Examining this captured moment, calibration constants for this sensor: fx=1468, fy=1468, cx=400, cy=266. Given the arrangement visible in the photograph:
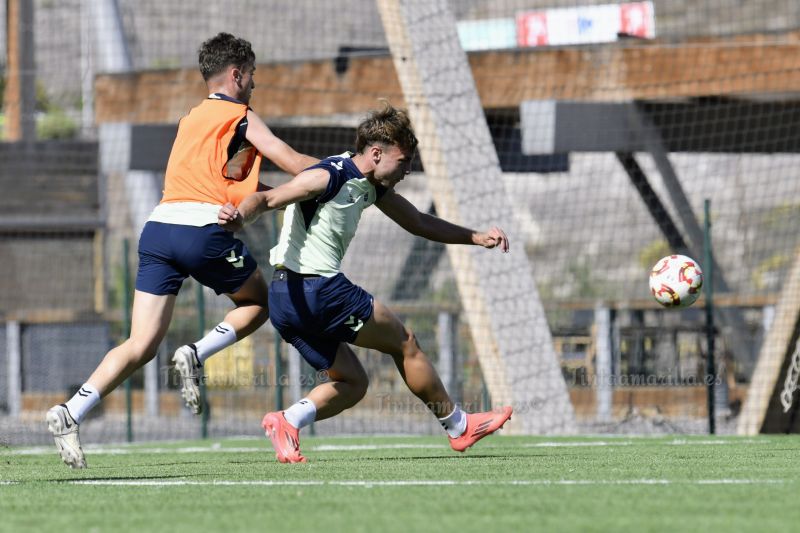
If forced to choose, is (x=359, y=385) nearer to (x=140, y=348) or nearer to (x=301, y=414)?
(x=301, y=414)

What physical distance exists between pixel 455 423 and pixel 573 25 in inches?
332

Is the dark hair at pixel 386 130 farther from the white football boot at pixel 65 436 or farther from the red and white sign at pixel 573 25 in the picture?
the red and white sign at pixel 573 25

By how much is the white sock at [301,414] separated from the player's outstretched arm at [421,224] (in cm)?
104

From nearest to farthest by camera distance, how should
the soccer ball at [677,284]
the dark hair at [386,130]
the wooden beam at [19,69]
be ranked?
the dark hair at [386,130], the soccer ball at [677,284], the wooden beam at [19,69]

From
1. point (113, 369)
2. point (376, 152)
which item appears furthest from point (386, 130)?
point (113, 369)

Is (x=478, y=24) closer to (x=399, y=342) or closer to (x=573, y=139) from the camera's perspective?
(x=573, y=139)

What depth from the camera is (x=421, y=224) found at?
762cm

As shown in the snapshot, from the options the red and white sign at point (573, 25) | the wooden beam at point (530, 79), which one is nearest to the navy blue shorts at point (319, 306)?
the wooden beam at point (530, 79)

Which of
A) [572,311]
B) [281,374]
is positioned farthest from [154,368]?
[572,311]

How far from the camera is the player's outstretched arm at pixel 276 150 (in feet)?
22.9

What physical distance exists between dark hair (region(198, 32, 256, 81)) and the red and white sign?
311 inches

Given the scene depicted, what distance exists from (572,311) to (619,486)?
10668mm

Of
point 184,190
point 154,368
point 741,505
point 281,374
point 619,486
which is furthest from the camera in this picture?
point 154,368

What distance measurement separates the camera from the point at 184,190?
7.11 m
